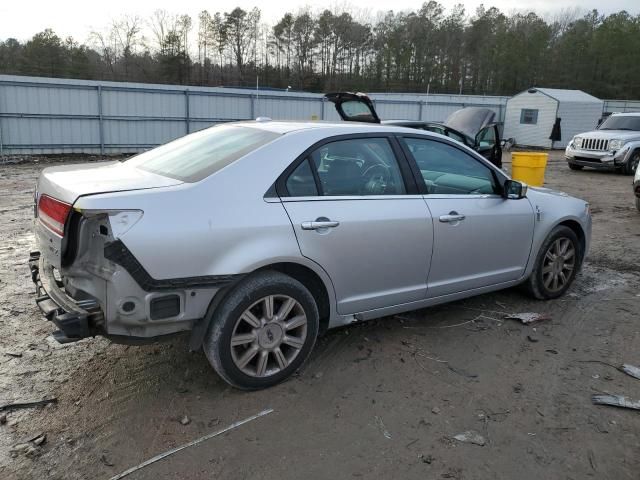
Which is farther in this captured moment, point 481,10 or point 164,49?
point 481,10

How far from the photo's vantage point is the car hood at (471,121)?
31.3 ft

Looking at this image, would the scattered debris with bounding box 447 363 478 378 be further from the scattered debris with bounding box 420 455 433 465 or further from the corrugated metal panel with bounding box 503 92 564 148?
the corrugated metal panel with bounding box 503 92 564 148

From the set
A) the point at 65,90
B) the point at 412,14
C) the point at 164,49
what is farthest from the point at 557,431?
the point at 412,14

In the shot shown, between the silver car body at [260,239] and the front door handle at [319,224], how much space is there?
0.02m

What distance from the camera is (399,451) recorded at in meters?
2.73

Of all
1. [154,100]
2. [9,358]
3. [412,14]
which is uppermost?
[412,14]

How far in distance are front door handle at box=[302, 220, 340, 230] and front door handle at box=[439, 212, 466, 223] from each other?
95 centimetres

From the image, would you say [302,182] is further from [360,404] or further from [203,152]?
[360,404]

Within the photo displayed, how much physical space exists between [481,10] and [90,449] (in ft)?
262

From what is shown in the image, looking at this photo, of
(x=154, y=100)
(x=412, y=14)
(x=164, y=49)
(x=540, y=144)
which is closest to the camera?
(x=154, y=100)

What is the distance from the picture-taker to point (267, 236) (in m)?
3.03

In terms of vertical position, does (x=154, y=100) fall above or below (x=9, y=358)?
above

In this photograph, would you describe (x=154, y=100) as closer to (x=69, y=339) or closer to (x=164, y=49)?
(x=69, y=339)

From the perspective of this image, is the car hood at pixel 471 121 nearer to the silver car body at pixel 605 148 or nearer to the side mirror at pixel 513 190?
the side mirror at pixel 513 190
